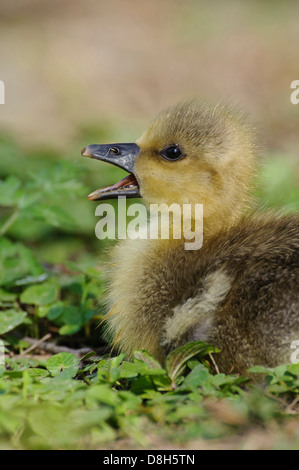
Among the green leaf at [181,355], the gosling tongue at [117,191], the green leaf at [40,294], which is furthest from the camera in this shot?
the green leaf at [40,294]

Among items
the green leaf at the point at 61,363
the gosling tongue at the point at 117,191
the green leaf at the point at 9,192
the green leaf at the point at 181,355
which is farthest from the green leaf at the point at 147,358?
the green leaf at the point at 9,192

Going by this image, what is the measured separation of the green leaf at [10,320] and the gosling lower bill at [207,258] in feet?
1.51

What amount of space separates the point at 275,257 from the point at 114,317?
66 cm

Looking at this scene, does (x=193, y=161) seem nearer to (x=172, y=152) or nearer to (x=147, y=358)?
(x=172, y=152)

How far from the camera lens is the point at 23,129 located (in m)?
6.54

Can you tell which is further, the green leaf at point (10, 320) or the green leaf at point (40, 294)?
the green leaf at point (40, 294)

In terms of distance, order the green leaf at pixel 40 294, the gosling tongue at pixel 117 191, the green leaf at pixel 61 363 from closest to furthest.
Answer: the green leaf at pixel 61 363 < the gosling tongue at pixel 117 191 < the green leaf at pixel 40 294

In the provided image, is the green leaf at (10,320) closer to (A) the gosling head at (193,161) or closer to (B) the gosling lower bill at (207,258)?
(B) the gosling lower bill at (207,258)

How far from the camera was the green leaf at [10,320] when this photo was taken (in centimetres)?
287

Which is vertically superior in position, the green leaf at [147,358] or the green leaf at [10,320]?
the green leaf at [10,320]

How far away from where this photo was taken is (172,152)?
2768 mm

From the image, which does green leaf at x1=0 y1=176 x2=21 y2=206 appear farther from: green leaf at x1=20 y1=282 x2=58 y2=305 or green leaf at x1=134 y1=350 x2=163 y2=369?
green leaf at x1=134 y1=350 x2=163 y2=369

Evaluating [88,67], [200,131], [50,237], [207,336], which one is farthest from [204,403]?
[88,67]
